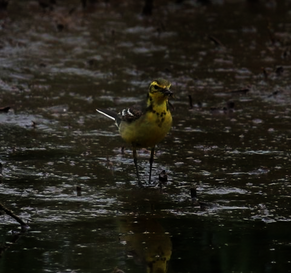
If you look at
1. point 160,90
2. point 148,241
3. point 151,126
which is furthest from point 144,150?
point 148,241

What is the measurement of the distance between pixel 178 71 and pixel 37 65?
205 cm

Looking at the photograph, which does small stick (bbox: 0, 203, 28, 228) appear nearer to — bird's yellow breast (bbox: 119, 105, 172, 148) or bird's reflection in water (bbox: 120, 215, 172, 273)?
bird's reflection in water (bbox: 120, 215, 172, 273)

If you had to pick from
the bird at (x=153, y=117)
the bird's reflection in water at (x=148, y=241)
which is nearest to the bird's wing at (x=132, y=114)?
the bird at (x=153, y=117)

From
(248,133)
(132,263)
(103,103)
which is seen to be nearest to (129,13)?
(103,103)

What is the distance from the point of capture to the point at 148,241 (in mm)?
6508

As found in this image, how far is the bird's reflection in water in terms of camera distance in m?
6.04

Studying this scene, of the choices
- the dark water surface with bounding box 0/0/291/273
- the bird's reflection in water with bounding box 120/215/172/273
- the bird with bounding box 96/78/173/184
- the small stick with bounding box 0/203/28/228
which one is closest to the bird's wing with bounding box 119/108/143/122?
the bird with bounding box 96/78/173/184

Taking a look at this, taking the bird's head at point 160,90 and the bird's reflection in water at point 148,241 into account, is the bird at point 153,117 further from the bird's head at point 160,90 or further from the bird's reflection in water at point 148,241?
the bird's reflection in water at point 148,241

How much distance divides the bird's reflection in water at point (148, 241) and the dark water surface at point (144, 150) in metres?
0.01

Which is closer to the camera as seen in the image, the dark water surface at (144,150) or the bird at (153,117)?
the dark water surface at (144,150)

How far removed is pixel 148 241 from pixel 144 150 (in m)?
3.03

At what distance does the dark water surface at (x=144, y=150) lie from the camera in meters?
6.36

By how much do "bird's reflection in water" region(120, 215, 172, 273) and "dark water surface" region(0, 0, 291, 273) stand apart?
0.05 ft

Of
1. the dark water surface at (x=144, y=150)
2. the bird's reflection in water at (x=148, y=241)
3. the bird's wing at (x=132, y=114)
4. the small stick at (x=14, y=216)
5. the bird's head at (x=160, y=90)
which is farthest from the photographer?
the bird's wing at (x=132, y=114)
